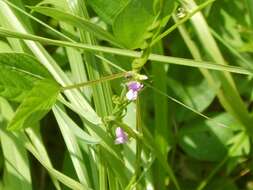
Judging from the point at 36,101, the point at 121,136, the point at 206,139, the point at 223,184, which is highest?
Result: the point at 36,101

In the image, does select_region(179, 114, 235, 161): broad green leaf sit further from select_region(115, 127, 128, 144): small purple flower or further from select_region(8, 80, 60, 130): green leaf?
select_region(8, 80, 60, 130): green leaf

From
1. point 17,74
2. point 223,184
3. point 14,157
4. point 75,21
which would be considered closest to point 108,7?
point 75,21

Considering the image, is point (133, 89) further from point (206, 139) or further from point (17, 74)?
point (206, 139)

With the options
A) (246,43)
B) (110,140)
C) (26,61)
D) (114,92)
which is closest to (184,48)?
(246,43)

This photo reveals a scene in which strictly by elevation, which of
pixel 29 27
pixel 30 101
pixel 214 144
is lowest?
pixel 214 144

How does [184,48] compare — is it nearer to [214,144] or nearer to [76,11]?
[214,144]

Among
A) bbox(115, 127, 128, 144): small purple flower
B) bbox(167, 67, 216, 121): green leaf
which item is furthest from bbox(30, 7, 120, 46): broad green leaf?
bbox(167, 67, 216, 121): green leaf
